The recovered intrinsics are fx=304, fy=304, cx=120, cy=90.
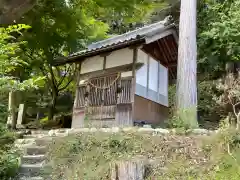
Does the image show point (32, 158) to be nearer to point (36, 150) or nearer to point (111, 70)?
point (36, 150)

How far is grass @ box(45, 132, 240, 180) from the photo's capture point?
586 cm

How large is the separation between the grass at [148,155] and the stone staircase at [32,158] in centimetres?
23

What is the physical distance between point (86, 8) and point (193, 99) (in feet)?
22.6

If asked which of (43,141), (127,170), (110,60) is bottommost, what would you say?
(127,170)

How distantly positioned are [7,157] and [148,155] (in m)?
2.91

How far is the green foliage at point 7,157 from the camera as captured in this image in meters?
5.93

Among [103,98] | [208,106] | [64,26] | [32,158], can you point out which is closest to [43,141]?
[32,158]

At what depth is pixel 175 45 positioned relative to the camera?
1329 centimetres

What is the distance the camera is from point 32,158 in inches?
277

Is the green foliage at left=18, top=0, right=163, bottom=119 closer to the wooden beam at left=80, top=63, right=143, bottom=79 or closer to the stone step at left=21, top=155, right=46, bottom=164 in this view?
the wooden beam at left=80, top=63, right=143, bottom=79

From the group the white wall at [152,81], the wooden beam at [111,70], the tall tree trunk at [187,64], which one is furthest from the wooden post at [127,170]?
the wooden beam at [111,70]

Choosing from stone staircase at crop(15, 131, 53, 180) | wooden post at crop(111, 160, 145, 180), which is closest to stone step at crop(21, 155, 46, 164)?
stone staircase at crop(15, 131, 53, 180)

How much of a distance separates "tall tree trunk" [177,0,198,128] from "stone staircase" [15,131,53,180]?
13.4 feet

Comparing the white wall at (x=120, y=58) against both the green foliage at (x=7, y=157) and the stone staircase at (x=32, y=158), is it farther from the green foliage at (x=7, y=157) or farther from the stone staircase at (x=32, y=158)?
the green foliage at (x=7, y=157)
